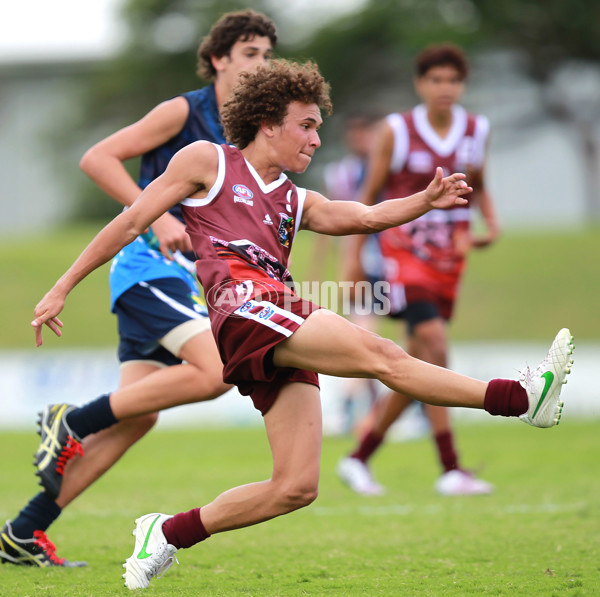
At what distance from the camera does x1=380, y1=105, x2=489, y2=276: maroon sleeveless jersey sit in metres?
6.59

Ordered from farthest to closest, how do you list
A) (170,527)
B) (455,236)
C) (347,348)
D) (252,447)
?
(252,447)
(455,236)
(170,527)
(347,348)

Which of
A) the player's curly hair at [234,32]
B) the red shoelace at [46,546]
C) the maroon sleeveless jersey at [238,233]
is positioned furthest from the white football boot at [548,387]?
the player's curly hair at [234,32]

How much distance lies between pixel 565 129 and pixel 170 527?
27.3m

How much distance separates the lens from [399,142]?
21.8 ft

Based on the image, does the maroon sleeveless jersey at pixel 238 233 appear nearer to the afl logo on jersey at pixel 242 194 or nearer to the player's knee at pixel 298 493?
the afl logo on jersey at pixel 242 194

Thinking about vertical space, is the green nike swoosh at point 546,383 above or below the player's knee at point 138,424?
above

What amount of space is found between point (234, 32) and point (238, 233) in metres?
1.60

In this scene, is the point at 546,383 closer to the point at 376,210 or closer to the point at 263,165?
the point at 376,210

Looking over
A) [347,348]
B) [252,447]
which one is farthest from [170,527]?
[252,447]

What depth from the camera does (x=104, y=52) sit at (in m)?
34.2

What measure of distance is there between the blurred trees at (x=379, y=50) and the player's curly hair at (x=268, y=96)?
22183mm

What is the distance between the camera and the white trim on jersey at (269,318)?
3.45 meters

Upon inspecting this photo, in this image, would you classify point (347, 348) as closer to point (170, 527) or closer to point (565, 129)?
point (170, 527)

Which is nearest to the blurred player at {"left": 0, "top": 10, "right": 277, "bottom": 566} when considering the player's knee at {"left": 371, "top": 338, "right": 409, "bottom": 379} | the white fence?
the player's knee at {"left": 371, "top": 338, "right": 409, "bottom": 379}
